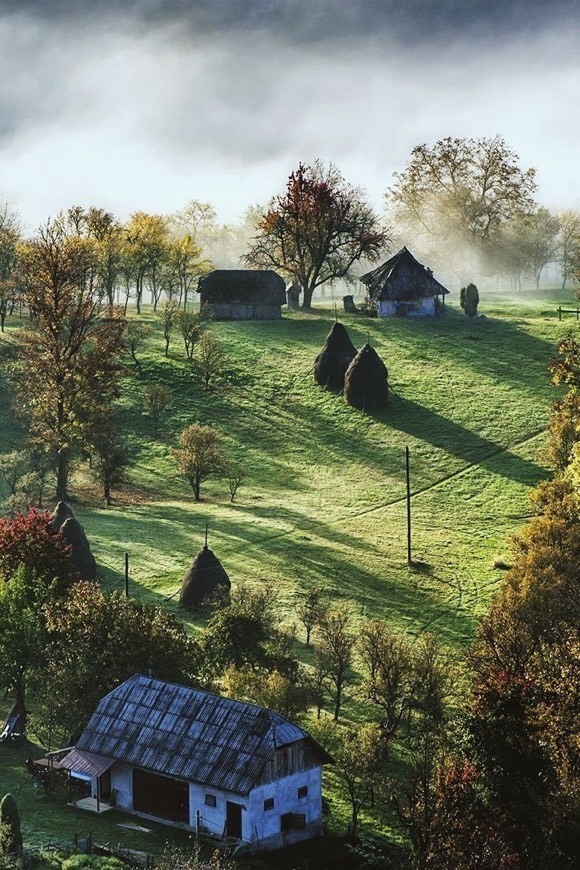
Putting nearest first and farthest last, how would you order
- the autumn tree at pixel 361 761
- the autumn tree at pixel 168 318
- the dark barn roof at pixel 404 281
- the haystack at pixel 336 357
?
the autumn tree at pixel 361 761 → the haystack at pixel 336 357 → the autumn tree at pixel 168 318 → the dark barn roof at pixel 404 281

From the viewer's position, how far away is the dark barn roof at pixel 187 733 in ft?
148

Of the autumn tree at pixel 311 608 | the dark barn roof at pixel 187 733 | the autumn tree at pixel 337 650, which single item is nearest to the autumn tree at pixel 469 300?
the autumn tree at pixel 311 608

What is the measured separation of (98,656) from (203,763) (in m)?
7.96

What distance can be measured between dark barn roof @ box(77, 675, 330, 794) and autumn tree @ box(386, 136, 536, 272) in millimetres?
118236

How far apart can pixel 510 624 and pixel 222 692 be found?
12.3 m

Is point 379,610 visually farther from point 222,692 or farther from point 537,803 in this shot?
point 537,803

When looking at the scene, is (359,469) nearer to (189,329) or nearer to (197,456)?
(197,456)

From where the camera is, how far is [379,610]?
6438 cm

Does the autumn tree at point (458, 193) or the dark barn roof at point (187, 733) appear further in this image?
the autumn tree at point (458, 193)

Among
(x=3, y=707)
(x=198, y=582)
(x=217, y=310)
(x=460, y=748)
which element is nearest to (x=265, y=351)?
(x=217, y=310)

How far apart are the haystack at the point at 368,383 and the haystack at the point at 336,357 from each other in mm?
4190

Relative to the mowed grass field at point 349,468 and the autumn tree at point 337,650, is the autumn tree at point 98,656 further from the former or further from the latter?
the mowed grass field at point 349,468

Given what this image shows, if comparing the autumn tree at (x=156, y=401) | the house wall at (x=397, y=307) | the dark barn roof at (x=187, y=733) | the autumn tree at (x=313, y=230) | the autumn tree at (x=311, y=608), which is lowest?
the dark barn roof at (x=187, y=733)

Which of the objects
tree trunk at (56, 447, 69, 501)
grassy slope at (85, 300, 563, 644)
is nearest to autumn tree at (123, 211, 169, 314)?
grassy slope at (85, 300, 563, 644)
